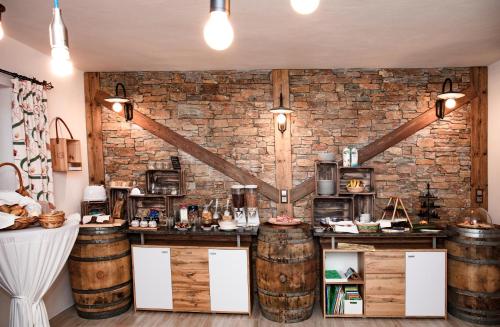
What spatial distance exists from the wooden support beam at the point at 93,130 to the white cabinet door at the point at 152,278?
1298 millimetres

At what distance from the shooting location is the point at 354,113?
13.8 ft

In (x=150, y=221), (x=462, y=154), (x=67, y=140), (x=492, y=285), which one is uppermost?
(x=67, y=140)

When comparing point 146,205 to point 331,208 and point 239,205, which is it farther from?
point 331,208

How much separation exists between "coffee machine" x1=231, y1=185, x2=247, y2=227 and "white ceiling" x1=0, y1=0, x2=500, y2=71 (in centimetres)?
157

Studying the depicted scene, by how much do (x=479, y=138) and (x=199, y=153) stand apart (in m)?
3.62

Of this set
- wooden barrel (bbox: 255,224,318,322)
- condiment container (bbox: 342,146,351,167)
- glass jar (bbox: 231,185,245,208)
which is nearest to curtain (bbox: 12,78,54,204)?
glass jar (bbox: 231,185,245,208)

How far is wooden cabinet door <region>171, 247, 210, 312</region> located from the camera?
12.0ft

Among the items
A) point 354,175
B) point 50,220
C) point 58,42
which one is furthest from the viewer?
point 354,175

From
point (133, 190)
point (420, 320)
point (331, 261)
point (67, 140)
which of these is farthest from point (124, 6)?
point (420, 320)

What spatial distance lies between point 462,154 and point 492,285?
5.33 ft

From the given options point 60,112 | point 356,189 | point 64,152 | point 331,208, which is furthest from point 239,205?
point 60,112

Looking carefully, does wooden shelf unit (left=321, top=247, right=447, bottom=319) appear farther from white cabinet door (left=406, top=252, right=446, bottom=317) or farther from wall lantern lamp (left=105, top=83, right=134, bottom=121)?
wall lantern lamp (left=105, top=83, right=134, bottom=121)

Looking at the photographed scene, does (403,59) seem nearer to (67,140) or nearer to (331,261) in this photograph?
(331,261)

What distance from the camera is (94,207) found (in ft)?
13.7
